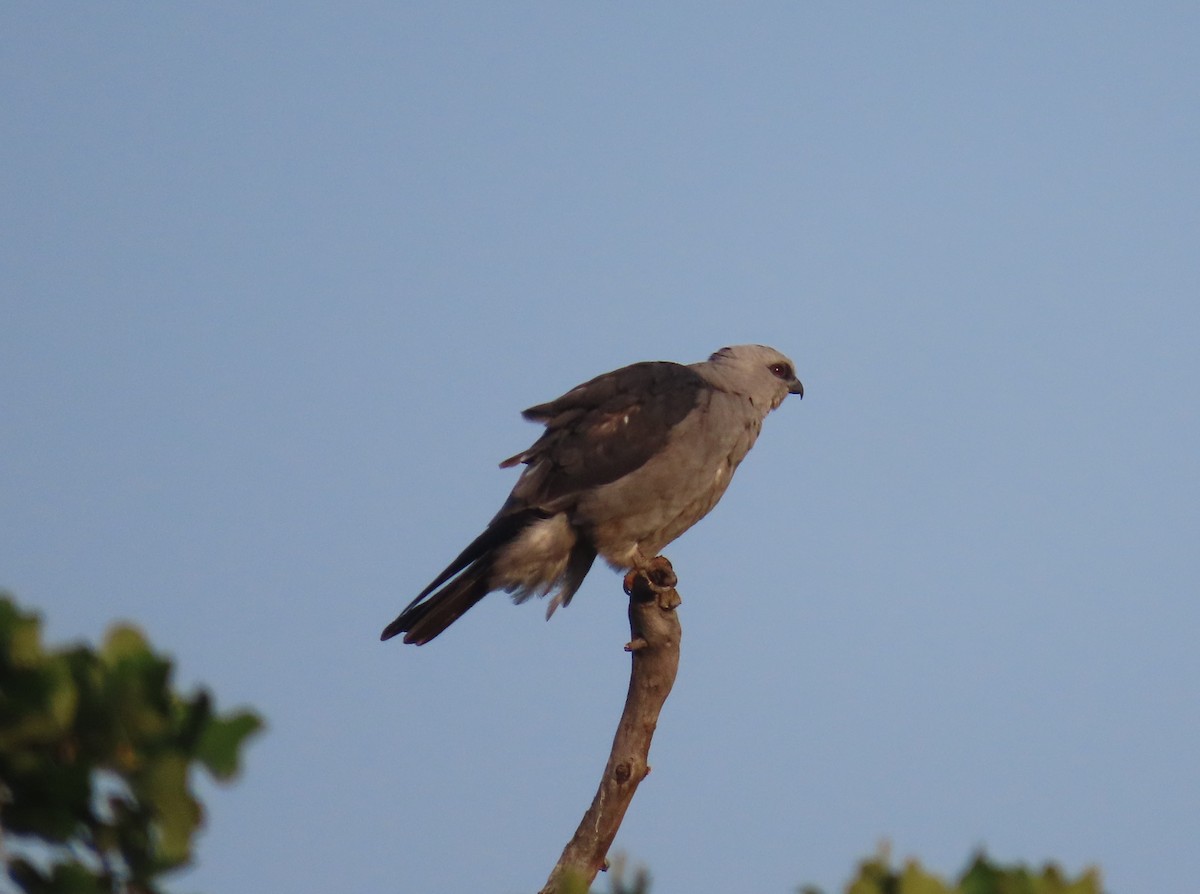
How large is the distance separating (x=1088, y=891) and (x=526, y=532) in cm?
516

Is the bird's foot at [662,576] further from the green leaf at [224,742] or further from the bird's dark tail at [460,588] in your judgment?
the green leaf at [224,742]

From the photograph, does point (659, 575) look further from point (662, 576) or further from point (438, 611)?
point (438, 611)

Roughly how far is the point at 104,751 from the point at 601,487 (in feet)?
17.3

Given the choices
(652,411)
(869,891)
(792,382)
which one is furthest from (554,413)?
(869,891)

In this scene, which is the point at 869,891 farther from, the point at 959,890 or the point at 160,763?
the point at 160,763

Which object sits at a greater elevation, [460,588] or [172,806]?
[460,588]

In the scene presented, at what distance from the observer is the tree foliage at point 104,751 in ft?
6.69

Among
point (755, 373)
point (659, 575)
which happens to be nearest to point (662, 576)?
point (659, 575)

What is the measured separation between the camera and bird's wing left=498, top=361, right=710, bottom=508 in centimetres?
736

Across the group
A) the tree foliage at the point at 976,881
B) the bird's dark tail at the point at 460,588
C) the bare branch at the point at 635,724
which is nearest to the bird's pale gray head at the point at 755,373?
the bird's dark tail at the point at 460,588

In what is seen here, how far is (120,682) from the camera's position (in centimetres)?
207

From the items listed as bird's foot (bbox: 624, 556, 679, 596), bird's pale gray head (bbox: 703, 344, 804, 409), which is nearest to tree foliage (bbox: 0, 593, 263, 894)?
bird's foot (bbox: 624, 556, 679, 596)

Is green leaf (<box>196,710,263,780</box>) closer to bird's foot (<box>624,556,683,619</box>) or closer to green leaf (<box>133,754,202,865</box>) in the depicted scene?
green leaf (<box>133,754,202,865</box>)

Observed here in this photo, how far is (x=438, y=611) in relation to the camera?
6.96 meters
